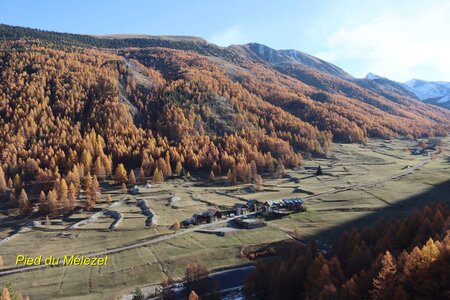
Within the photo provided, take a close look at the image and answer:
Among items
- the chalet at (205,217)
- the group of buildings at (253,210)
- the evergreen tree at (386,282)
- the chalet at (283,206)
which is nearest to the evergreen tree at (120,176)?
the group of buildings at (253,210)

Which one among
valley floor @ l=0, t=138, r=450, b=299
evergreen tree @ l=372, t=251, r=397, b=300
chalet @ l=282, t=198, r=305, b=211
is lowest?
valley floor @ l=0, t=138, r=450, b=299

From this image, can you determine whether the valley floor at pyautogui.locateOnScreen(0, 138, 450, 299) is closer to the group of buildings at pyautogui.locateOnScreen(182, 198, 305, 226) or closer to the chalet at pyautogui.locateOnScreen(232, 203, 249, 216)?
the group of buildings at pyautogui.locateOnScreen(182, 198, 305, 226)

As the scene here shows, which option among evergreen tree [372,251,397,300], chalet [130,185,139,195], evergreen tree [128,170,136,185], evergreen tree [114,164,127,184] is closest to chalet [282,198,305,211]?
chalet [130,185,139,195]

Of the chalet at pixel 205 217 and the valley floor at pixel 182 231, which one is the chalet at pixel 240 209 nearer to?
the valley floor at pixel 182 231

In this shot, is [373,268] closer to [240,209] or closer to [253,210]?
[240,209]

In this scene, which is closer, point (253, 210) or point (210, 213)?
point (210, 213)

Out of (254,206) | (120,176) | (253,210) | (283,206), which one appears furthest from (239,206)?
(120,176)
